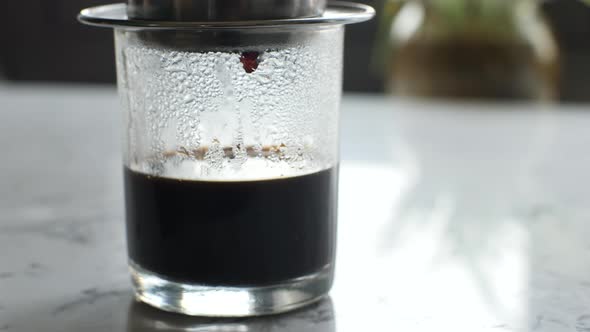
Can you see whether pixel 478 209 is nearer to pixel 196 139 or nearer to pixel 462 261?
pixel 462 261

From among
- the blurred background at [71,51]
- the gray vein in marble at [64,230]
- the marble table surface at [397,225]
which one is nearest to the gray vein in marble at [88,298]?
the marble table surface at [397,225]

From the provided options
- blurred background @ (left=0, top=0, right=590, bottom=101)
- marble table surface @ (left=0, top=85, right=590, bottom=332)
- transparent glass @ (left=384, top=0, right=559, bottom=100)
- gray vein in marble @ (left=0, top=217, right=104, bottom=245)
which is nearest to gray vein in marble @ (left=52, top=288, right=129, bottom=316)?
marble table surface @ (left=0, top=85, right=590, bottom=332)

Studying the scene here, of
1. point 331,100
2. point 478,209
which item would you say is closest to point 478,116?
point 478,209

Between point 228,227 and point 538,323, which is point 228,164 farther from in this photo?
point 538,323

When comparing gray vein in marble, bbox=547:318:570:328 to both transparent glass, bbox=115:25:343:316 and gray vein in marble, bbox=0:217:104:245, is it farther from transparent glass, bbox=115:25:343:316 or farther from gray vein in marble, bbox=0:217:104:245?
gray vein in marble, bbox=0:217:104:245

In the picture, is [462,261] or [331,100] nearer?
[331,100]

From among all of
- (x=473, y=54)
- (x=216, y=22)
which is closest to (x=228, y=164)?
→ (x=216, y=22)
